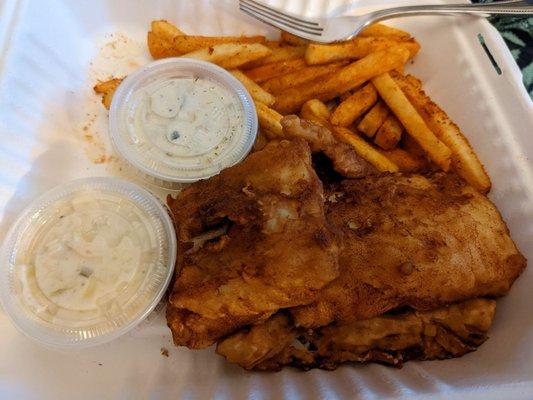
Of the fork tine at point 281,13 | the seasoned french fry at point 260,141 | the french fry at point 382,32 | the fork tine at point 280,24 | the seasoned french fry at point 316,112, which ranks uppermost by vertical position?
the french fry at point 382,32

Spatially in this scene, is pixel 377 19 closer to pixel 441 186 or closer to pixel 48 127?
pixel 441 186

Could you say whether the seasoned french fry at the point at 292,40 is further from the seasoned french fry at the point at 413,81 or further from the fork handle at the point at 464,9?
the seasoned french fry at the point at 413,81

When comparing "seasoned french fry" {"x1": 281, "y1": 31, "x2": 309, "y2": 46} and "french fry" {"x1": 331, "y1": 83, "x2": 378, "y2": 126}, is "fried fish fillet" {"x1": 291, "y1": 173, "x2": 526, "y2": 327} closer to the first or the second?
"french fry" {"x1": 331, "y1": 83, "x2": 378, "y2": 126}

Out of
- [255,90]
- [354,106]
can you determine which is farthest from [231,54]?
[354,106]

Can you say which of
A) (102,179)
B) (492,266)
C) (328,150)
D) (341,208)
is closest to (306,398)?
(341,208)

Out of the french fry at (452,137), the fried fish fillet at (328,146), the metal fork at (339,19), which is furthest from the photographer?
the metal fork at (339,19)

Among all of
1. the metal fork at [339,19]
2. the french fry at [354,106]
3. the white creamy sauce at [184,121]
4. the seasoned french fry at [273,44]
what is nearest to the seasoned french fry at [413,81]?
the french fry at [354,106]

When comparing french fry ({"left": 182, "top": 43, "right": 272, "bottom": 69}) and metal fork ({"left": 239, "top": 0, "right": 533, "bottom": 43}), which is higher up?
metal fork ({"left": 239, "top": 0, "right": 533, "bottom": 43})

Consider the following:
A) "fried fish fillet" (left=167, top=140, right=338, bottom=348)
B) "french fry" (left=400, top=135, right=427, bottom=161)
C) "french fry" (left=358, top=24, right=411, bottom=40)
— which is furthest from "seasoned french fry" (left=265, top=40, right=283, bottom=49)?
"fried fish fillet" (left=167, top=140, right=338, bottom=348)

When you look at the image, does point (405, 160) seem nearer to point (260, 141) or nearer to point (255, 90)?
point (260, 141)
